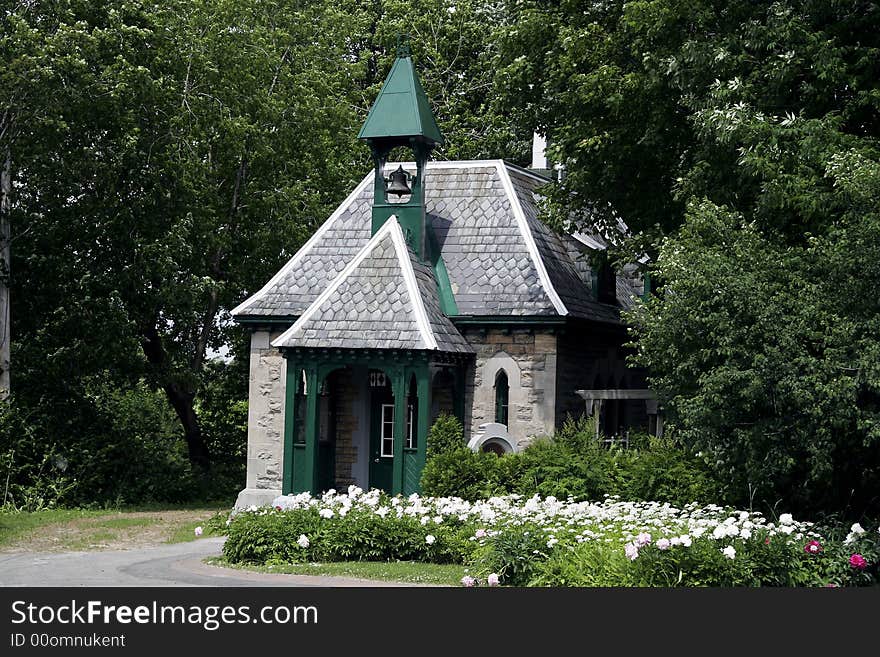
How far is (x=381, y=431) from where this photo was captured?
80.6ft

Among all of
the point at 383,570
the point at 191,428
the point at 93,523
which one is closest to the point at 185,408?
the point at 191,428

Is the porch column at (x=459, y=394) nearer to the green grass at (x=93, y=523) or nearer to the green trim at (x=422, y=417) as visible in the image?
the green trim at (x=422, y=417)

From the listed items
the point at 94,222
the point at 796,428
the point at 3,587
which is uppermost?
the point at 94,222

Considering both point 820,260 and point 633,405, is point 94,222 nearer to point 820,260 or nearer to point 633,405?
point 633,405

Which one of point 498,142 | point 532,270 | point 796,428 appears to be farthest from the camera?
point 498,142

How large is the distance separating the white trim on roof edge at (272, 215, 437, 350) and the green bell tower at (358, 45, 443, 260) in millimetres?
569

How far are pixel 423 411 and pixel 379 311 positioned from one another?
6.30 feet

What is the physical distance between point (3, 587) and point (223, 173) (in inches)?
758

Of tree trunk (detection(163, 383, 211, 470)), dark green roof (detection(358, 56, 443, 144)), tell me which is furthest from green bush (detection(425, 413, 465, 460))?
tree trunk (detection(163, 383, 211, 470))

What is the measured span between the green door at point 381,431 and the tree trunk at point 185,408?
27.4 feet

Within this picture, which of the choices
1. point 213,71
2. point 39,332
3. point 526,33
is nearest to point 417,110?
point 526,33

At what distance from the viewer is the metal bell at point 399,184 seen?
2488 centimetres

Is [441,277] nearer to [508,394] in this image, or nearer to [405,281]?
[405,281]

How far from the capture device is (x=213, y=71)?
30547mm
